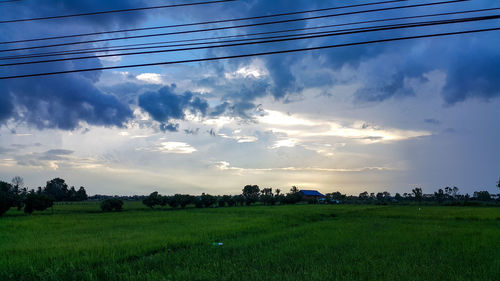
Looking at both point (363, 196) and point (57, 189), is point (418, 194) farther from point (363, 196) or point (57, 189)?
point (57, 189)

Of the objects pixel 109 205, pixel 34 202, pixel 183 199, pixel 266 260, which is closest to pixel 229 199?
pixel 183 199

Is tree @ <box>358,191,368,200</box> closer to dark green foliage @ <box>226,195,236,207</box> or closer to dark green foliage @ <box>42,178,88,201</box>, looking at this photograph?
dark green foliage @ <box>226,195,236,207</box>

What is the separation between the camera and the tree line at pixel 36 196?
45088 millimetres

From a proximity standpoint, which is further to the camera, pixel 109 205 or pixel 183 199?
pixel 183 199

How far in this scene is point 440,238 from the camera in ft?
59.6

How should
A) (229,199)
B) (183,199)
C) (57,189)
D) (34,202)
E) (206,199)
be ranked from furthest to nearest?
(57,189)
(229,199)
(206,199)
(183,199)
(34,202)

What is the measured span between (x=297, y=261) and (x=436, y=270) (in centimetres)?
472

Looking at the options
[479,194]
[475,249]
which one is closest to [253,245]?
[475,249]

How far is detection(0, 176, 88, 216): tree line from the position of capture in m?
45.1

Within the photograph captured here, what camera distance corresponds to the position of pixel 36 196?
167 ft

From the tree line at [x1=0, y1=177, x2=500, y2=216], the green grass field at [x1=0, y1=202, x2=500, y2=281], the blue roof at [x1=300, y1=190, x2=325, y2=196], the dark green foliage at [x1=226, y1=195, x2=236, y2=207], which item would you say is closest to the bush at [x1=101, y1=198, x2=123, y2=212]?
the tree line at [x1=0, y1=177, x2=500, y2=216]

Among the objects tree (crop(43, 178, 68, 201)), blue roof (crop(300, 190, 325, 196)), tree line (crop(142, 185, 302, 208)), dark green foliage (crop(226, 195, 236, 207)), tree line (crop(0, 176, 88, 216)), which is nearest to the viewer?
tree line (crop(0, 176, 88, 216))

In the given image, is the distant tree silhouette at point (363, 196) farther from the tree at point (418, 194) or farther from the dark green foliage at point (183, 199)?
the dark green foliage at point (183, 199)

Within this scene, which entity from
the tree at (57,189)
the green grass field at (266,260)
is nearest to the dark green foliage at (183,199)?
the green grass field at (266,260)
